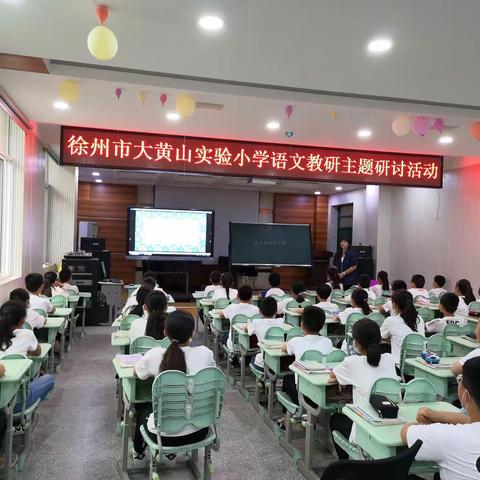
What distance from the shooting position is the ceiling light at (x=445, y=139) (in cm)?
622

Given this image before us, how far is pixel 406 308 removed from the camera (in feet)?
13.8

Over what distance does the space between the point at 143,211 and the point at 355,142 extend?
198 inches

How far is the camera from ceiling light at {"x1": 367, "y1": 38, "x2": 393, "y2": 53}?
3344 millimetres

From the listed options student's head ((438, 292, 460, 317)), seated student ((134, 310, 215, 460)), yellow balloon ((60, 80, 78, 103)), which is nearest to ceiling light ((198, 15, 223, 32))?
yellow balloon ((60, 80, 78, 103))

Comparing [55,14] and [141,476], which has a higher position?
[55,14]

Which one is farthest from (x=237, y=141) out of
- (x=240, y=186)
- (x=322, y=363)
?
(x=240, y=186)

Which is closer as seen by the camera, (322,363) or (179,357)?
(179,357)

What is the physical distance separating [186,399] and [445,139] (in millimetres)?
5519

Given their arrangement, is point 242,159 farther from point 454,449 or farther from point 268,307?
point 454,449

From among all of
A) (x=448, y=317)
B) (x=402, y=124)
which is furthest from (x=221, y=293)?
(x=402, y=124)

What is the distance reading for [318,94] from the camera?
4789 millimetres

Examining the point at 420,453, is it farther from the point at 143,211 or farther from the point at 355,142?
the point at 143,211

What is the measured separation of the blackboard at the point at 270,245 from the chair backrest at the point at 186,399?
307 inches

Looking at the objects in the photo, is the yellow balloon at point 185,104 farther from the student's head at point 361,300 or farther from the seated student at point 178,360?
the student's head at point 361,300
